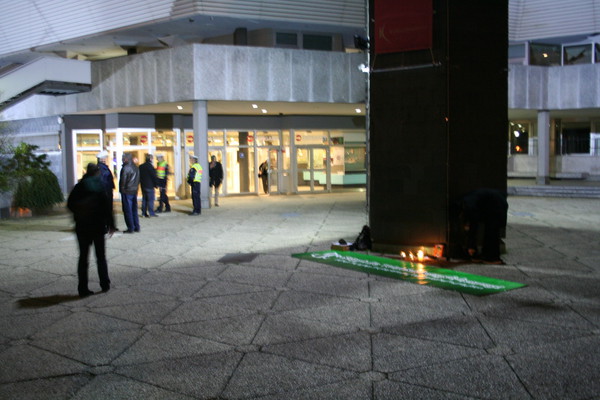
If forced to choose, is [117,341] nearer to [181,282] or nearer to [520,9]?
[181,282]

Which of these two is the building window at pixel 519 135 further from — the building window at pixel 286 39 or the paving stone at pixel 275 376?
the paving stone at pixel 275 376

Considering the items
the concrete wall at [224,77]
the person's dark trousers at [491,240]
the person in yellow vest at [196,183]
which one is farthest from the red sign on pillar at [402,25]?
the concrete wall at [224,77]

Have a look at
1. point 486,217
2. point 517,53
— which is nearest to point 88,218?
point 486,217

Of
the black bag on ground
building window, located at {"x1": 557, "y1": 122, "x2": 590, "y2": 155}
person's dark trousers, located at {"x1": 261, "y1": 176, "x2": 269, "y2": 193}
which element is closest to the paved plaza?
the black bag on ground

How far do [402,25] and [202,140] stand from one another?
37.4 ft

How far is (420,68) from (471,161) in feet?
5.94

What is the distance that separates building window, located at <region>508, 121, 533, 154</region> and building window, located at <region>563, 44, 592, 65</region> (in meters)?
5.57

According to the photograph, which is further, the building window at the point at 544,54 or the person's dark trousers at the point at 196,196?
the building window at the point at 544,54

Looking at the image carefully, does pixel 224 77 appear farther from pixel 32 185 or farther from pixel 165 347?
pixel 165 347

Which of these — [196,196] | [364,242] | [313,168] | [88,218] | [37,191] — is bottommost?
[364,242]

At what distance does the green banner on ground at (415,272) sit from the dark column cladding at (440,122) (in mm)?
803

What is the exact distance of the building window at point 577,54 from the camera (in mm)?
26656

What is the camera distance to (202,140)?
779 inches

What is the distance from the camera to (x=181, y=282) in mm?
8008
